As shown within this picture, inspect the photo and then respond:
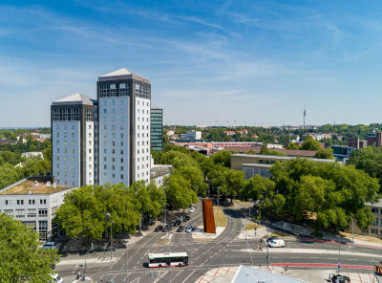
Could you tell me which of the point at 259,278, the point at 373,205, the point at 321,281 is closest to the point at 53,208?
the point at 259,278

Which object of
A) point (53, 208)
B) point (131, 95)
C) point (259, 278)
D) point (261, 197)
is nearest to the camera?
point (259, 278)

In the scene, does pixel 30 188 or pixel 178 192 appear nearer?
pixel 30 188

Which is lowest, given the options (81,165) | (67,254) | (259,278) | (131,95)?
(67,254)

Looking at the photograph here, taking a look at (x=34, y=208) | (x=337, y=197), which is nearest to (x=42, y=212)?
(x=34, y=208)

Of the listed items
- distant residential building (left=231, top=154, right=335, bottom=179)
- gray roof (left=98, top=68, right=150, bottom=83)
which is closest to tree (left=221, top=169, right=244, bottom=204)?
distant residential building (left=231, top=154, right=335, bottom=179)

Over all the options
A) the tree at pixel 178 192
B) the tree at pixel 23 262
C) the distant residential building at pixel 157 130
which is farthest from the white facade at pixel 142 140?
the distant residential building at pixel 157 130

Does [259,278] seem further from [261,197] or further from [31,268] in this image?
[261,197]

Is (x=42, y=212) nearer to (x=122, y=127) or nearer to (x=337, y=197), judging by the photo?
(x=122, y=127)
